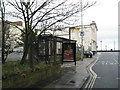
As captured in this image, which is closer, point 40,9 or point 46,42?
point 40,9

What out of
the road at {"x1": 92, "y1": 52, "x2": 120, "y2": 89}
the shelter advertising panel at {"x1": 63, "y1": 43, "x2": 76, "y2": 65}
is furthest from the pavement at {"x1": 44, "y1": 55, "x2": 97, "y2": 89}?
the shelter advertising panel at {"x1": 63, "y1": 43, "x2": 76, "y2": 65}

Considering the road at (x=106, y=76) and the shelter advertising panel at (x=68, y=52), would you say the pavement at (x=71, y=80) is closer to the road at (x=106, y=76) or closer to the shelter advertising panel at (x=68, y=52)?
the road at (x=106, y=76)

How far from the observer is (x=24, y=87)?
893 cm

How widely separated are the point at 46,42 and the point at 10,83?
23.7ft

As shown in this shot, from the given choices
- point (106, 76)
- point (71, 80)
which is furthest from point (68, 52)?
point (71, 80)

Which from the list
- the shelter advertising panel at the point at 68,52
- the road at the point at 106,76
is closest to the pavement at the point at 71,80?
the road at the point at 106,76

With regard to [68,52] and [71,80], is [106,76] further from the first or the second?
[68,52]

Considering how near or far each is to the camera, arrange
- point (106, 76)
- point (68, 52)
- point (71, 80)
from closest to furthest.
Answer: point (71, 80), point (106, 76), point (68, 52)

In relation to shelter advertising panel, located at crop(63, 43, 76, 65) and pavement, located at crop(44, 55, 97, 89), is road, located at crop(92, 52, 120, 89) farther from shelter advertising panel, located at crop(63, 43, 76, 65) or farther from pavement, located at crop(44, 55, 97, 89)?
shelter advertising panel, located at crop(63, 43, 76, 65)

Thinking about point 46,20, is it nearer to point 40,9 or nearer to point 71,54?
point 40,9

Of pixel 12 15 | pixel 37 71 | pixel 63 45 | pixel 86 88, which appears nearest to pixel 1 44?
pixel 12 15

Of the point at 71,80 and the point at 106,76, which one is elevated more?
the point at 71,80

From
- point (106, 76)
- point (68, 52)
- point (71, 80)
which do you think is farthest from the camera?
point (68, 52)

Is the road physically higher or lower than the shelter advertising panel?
lower
